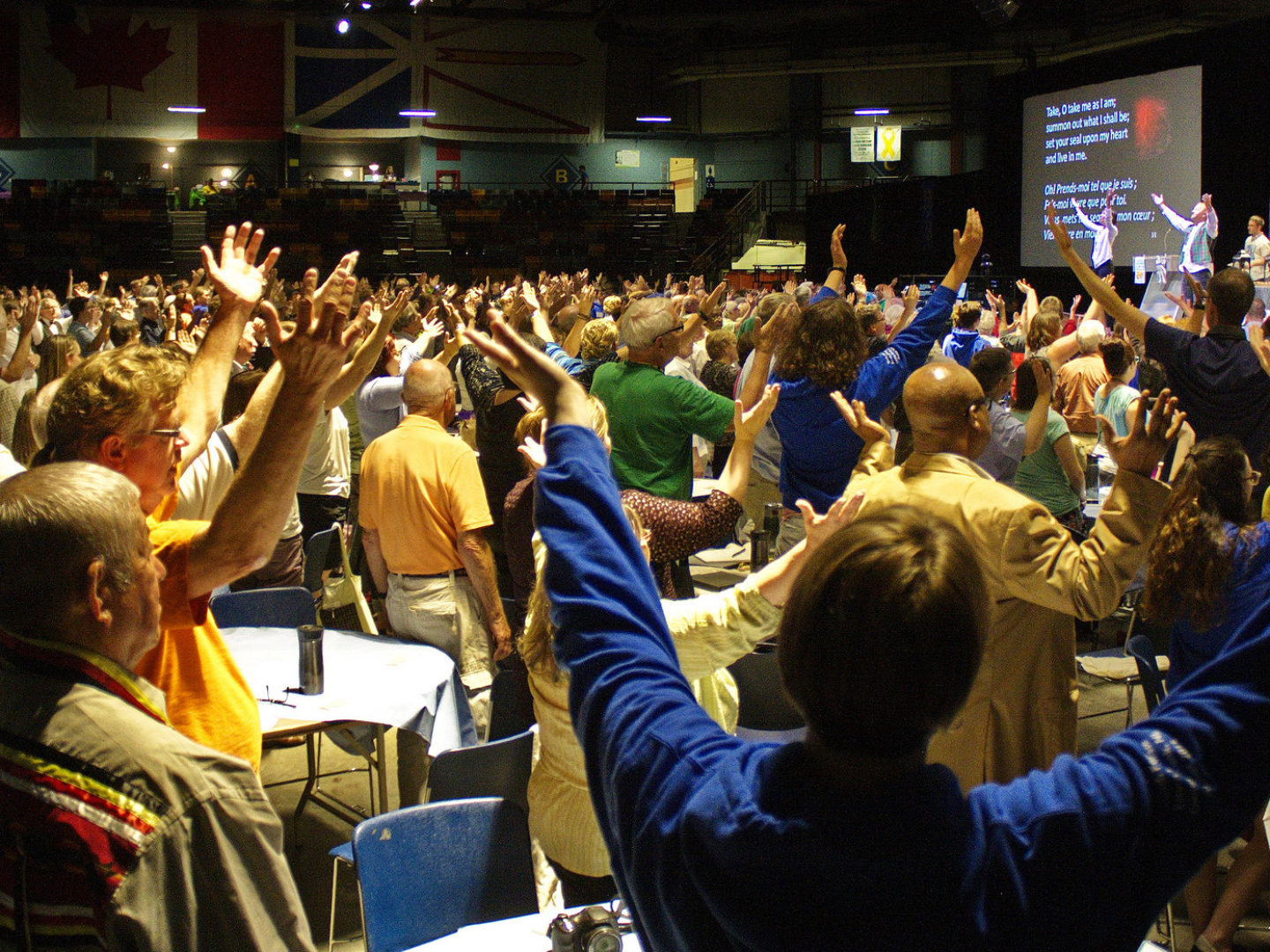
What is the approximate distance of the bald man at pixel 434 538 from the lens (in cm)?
381

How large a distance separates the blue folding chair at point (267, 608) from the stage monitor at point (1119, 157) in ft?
38.9

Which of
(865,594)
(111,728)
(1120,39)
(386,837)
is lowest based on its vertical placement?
(386,837)

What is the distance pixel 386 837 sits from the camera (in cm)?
248

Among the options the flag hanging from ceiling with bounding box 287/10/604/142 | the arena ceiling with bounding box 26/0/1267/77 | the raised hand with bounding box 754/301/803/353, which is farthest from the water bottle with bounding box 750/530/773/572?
the flag hanging from ceiling with bounding box 287/10/604/142

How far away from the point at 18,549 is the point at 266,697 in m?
2.13

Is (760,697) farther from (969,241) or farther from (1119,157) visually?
(1119,157)

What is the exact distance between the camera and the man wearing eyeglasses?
1.62 metres

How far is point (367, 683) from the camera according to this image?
349cm

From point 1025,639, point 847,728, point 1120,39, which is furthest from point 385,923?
point 1120,39

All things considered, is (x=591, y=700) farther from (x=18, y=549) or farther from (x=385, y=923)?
(x=385, y=923)

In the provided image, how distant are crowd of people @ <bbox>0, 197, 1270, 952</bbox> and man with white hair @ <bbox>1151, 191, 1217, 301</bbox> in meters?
5.21

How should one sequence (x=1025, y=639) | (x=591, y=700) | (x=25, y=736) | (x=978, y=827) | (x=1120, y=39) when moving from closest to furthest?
1. (x=978, y=827)
2. (x=591, y=700)
3. (x=25, y=736)
4. (x=1025, y=639)
5. (x=1120, y=39)

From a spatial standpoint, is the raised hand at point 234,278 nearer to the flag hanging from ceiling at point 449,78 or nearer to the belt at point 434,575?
the belt at point 434,575

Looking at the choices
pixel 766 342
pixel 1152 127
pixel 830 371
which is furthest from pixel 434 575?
pixel 1152 127
